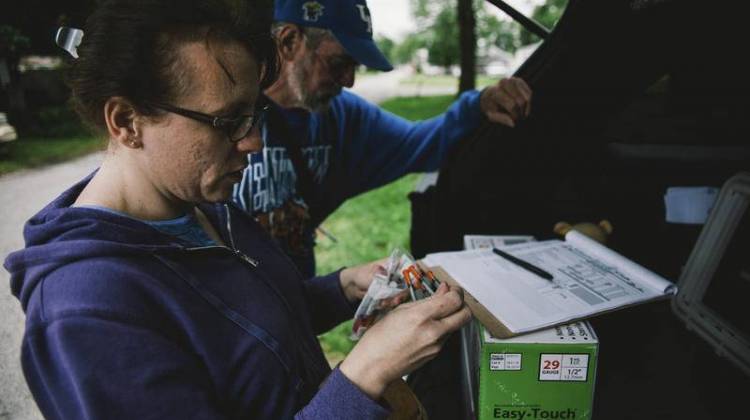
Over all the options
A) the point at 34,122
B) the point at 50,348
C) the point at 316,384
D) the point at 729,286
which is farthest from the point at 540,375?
the point at 34,122

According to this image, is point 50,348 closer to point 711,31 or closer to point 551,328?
point 551,328

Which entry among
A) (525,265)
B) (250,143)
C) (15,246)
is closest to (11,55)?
(15,246)

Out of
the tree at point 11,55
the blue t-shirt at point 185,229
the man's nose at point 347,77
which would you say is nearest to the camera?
the blue t-shirt at point 185,229

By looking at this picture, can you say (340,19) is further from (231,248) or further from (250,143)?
(231,248)

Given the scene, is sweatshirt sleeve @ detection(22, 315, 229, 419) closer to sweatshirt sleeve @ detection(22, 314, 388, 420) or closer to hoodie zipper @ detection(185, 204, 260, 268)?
sweatshirt sleeve @ detection(22, 314, 388, 420)

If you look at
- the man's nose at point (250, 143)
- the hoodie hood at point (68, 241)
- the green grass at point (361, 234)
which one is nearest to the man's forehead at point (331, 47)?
the man's nose at point (250, 143)

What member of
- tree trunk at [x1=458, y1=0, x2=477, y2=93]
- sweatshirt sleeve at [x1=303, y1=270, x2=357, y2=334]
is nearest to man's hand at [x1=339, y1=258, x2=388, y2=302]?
sweatshirt sleeve at [x1=303, y1=270, x2=357, y2=334]

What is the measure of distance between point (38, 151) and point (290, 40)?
1.92 m

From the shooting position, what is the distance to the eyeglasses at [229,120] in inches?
38.4

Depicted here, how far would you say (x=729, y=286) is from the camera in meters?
1.37

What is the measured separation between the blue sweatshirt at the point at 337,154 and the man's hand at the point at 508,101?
0.16 m

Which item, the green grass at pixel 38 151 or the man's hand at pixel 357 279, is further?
the green grass at pixel 38 151

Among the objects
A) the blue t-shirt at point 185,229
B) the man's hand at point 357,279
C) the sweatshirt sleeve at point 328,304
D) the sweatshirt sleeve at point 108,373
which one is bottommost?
the sweatshirt sleeve at point 328,304

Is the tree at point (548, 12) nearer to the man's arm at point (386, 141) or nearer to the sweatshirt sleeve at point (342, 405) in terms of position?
the man's arm at point (386, 141)
